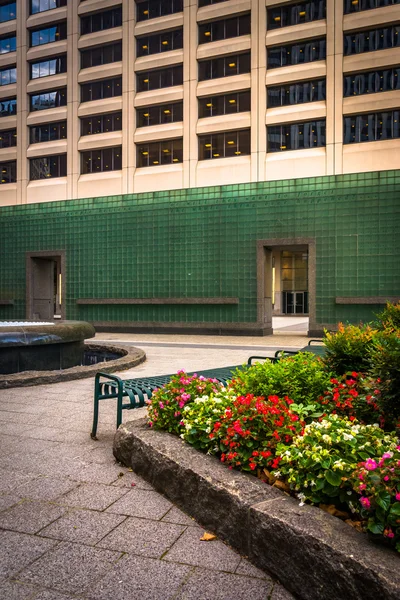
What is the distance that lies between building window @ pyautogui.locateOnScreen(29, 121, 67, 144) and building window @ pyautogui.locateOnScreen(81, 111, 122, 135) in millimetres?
1364

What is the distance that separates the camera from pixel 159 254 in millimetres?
25750

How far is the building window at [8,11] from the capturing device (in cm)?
3090

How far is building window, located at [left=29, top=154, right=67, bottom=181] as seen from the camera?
28625 mm

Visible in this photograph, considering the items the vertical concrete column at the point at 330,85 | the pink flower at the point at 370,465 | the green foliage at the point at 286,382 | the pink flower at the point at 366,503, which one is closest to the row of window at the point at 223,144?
the vertical concrete column at the point at 330,85

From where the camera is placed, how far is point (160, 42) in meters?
26.5

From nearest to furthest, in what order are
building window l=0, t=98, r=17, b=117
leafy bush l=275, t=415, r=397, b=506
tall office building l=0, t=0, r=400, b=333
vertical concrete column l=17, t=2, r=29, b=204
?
leafy bush l=275, t=415, r=397, b=506 < tall office building l=0, t=0, r=400, b=333 < vertical concrete column l=17, t=2, r=29, b=204 < building window l=0, t=98, r=17, b=117

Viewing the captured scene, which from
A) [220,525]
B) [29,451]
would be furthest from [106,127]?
[220,525]

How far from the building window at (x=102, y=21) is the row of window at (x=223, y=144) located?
7.31m

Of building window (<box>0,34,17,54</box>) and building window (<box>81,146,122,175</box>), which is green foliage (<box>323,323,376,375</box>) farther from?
building window (<box>0,34,17,54</box>)

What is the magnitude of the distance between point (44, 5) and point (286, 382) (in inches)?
1296

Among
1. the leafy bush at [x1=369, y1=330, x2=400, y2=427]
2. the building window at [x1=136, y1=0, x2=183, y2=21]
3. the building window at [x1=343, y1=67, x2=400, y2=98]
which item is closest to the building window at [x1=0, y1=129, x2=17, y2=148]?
the building window at [x1=136, y1=0, x2=183, y2=21]

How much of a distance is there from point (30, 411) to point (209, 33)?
Result: 958 inches

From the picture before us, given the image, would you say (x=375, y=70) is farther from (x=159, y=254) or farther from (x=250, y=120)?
(x=159, y=254)

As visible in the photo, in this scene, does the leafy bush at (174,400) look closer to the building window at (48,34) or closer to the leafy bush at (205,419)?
the leafy bush at (205,419)
